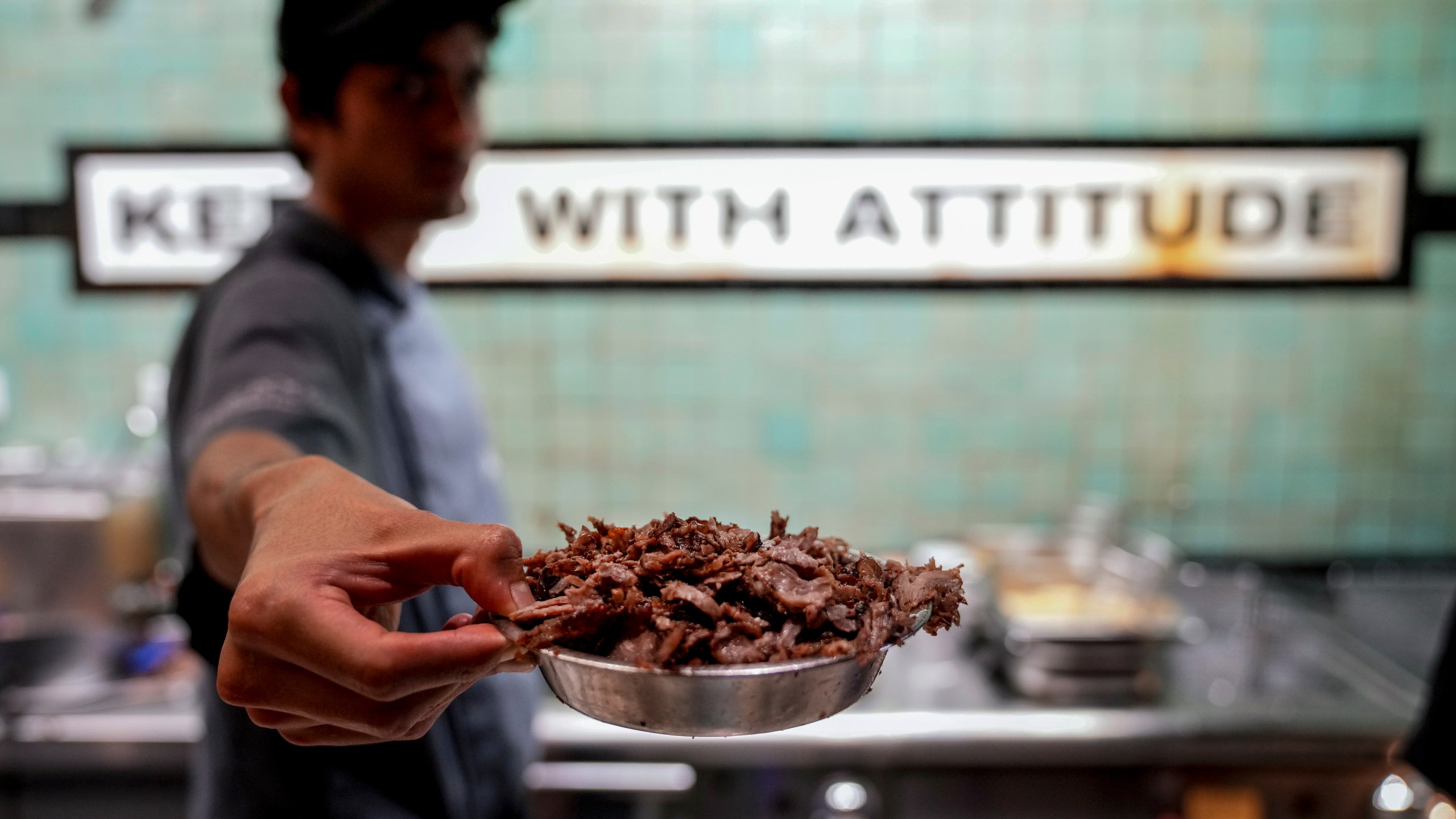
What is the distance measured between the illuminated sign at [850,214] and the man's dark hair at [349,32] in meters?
1.47

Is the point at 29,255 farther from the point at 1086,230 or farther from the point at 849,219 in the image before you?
the point at 1086,230

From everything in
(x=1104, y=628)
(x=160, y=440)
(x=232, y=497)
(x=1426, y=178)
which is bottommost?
(x=1104, y=628)

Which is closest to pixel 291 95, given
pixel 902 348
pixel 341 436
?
pixel 341 436

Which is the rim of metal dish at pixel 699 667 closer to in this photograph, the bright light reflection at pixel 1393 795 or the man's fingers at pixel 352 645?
the man's fingers at pixel 352 645

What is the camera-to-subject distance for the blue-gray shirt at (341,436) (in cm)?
136

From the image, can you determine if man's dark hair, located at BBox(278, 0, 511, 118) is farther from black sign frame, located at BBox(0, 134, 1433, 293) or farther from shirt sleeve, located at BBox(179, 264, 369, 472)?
black sign frame, located at BBox(0, 134, 1433, 293)

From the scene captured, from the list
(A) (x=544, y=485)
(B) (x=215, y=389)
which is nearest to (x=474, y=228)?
(A) (x=544, y=485)

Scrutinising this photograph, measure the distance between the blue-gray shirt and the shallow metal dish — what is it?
566 millimetres

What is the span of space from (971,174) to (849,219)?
44 centimetres

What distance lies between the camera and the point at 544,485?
3473 millimetres

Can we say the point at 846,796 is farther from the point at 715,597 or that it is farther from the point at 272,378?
the point at 272,378

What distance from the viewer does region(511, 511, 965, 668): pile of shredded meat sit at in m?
0.96

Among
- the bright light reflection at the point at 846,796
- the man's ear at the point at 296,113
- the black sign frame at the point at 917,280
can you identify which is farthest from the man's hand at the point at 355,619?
the black sign frame at the point at 917,280

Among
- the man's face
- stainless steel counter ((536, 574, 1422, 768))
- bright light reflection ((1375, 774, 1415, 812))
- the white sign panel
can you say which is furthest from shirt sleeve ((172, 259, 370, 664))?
bright light reflection ((1375, 774, 1415, 812))
